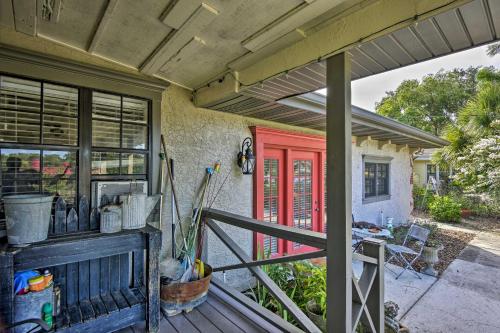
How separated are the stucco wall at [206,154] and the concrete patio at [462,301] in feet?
7.43

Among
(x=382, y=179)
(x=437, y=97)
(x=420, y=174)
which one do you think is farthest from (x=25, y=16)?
(x=437, y=97)

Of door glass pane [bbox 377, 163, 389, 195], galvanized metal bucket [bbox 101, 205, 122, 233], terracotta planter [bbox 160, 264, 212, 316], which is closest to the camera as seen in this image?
galvanized metal bucket [bbox 101, 205, 122, 233]

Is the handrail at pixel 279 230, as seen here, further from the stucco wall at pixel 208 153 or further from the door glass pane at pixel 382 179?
the door glass pane at pixel 382 179

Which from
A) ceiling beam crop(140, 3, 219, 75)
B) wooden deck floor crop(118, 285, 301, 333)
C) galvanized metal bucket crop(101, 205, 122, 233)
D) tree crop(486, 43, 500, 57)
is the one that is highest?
tree crop(486, 43, 500, 57)

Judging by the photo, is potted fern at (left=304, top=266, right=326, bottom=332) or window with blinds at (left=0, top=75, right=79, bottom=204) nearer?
window with blinds at (left=0, top=75, right=79, bottom=204)

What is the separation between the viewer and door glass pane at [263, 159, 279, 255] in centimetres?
400

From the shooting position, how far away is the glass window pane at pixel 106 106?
2.21 meters

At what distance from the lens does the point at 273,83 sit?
2205 mm

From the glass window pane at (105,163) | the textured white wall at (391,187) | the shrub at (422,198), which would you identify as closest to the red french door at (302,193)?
the textured white wall at (391,187)

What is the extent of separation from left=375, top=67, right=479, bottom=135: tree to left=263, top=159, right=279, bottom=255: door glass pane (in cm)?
1628

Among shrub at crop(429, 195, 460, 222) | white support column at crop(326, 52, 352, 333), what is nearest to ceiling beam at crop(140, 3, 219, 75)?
white support column at crop(326, 52, 352, 333)

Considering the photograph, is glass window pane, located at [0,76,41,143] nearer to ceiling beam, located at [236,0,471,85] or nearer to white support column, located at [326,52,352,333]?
ceiling beam, located at [236,0,471,85]

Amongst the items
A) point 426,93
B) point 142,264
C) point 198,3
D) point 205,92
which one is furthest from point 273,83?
point 426,93

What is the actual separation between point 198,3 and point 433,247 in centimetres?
529
